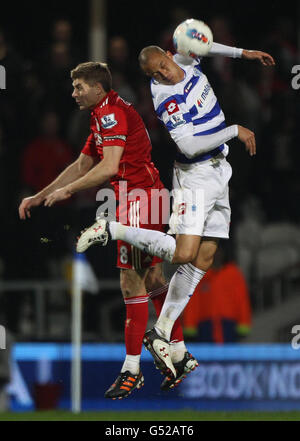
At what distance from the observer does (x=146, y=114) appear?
15070mm

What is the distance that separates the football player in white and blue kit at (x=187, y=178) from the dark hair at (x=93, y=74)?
0.33 metres

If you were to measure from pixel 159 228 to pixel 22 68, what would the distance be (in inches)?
232

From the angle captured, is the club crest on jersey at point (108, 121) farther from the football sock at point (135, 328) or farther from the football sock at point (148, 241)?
the football sock at point (135, 328)

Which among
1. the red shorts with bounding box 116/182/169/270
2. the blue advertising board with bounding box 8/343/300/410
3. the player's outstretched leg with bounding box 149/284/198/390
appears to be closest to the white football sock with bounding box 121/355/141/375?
the player's outstretched leg with bounding box 149/284/198/390

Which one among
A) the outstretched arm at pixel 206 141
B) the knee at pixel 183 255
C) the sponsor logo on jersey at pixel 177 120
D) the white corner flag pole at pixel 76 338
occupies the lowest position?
the white corner flag pole at pixel 76 338

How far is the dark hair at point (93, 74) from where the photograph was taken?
378 inches

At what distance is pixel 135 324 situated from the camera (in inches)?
386

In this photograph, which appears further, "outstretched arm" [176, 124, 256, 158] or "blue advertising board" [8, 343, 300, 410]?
"blue advertising board" [8, 343, 300, 410]

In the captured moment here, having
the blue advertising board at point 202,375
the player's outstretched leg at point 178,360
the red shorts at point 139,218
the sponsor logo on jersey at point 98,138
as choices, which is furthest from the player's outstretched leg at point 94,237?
the blue advertising board at point 202,375

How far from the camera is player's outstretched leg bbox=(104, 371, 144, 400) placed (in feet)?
31.4

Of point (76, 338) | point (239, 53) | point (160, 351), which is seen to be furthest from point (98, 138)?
point (76, 338)

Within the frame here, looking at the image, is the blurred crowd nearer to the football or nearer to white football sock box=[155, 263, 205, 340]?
white football sock box=[155, 263, 205, 340]

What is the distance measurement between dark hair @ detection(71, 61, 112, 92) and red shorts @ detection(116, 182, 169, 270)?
0.92 meters

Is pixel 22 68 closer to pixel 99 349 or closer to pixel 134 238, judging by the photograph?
pixel 99 349
